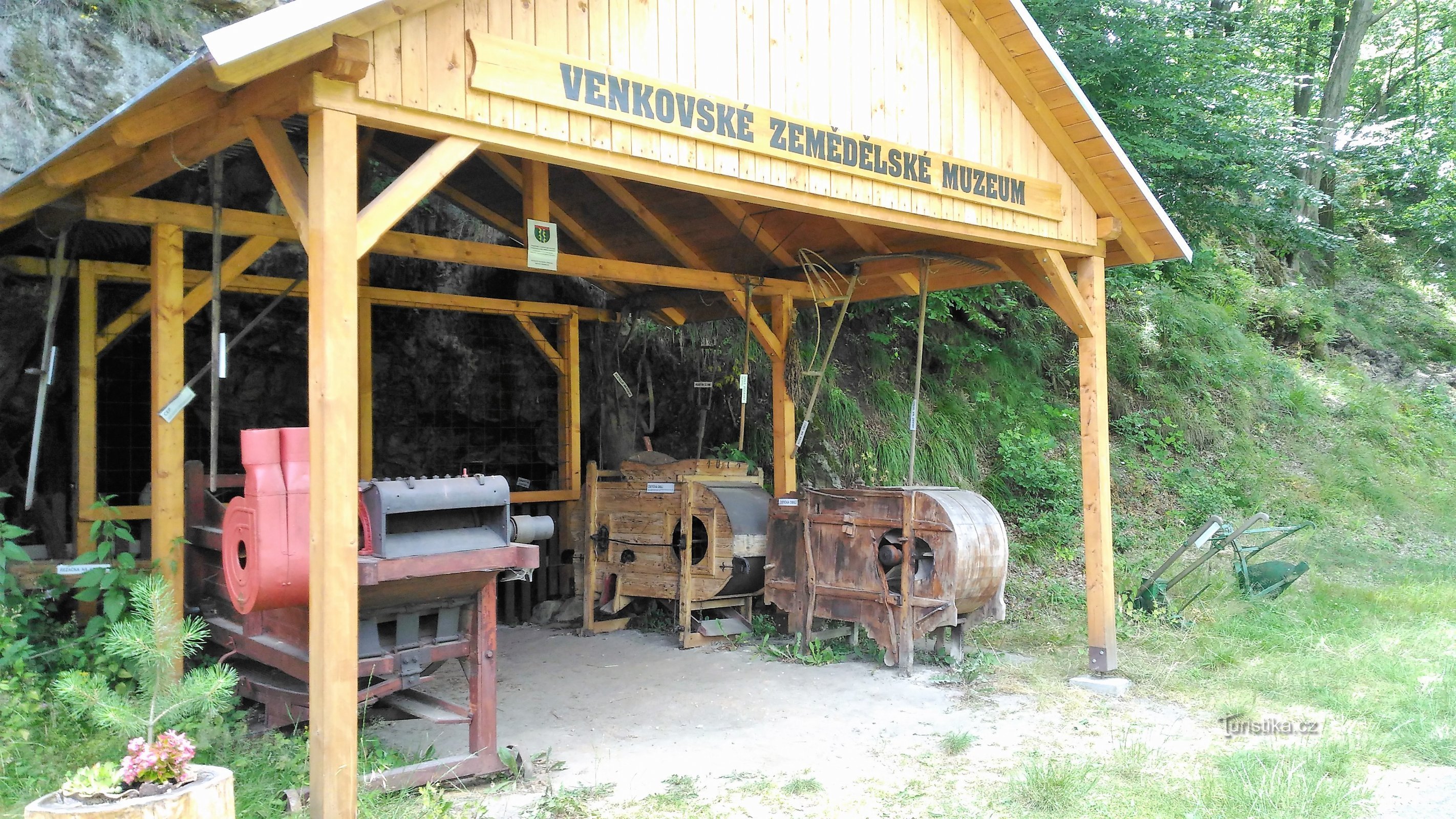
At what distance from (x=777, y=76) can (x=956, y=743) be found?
3.83 meters

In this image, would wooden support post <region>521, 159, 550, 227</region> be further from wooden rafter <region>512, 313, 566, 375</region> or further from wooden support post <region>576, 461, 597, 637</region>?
wooden support post <region>576, 461, 597, 637</region>

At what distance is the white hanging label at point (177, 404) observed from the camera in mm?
5344

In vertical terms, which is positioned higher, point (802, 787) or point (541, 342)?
point (541, 342)

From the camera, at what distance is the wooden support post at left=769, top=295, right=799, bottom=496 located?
933 cm

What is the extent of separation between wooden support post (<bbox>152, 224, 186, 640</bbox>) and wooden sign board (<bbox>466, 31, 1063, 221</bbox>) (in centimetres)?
253

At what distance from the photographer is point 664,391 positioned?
11375mm

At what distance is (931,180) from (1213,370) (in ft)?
36.2

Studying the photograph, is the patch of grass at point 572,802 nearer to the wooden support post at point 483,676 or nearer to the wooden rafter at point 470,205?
the wooden support post at point 483,676

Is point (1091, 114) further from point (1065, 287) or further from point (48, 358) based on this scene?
point (48, 358)

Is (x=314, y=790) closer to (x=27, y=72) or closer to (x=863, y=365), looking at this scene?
(x=27, y=72)

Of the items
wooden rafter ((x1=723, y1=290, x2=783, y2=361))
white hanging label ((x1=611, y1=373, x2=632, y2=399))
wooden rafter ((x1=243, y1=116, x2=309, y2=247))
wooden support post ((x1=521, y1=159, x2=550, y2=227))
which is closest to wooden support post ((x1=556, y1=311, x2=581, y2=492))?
white hanging label ((x1=611, y1=373, x2=632, y2=399))

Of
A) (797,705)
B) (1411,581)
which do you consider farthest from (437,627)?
(1411,581)

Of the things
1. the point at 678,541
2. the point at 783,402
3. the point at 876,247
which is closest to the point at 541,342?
the point at 783,402

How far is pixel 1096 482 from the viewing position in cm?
756
